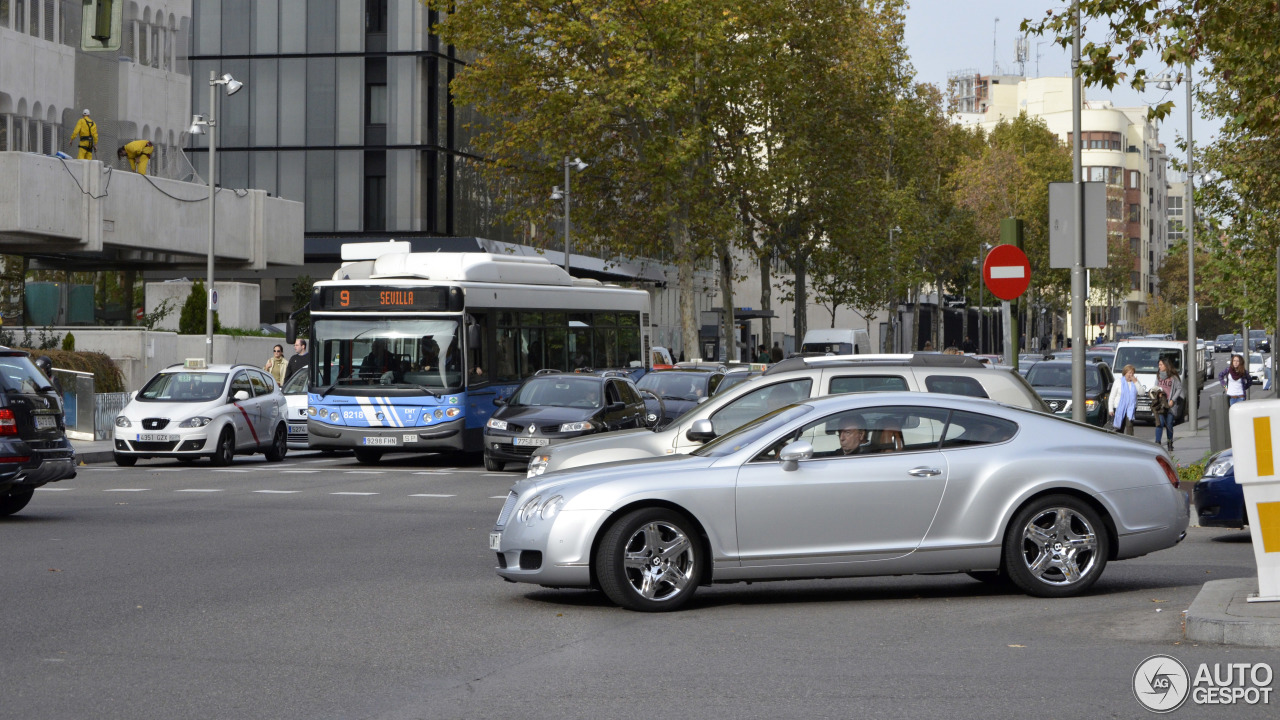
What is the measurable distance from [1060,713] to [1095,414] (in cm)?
2589

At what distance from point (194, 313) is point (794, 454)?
33542mm

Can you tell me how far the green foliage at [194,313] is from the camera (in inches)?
1626

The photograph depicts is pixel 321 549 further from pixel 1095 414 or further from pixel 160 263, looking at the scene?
pixel 160 263

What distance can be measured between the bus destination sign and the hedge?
840 centimetres

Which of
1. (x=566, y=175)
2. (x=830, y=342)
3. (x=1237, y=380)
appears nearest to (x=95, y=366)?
(x=566, y=175)

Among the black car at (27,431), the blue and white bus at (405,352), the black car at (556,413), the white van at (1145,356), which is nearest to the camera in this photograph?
the black car at (27,431)

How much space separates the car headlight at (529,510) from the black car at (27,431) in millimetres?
7158

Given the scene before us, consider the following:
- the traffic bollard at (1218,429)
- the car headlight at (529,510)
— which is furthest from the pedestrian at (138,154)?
the car headlight at (529,510)

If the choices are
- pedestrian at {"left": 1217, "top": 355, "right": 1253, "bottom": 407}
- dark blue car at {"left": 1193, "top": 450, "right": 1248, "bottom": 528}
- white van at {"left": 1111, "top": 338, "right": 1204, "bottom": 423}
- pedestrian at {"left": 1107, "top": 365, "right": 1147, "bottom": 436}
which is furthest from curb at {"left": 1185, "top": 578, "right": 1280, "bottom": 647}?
white van at {"left": 1111, "top": 338, "right": 1204, "bottom": 423}

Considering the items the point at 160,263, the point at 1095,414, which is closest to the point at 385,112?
the point at 160,263

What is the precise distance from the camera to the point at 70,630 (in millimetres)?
9445

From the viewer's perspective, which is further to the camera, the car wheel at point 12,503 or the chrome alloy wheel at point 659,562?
the car wheel at point 12,503

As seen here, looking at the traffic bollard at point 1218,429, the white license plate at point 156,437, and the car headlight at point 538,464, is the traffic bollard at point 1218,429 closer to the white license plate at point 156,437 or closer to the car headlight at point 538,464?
the car headlight at point 538,464

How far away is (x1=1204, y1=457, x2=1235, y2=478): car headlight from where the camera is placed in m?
15.5
